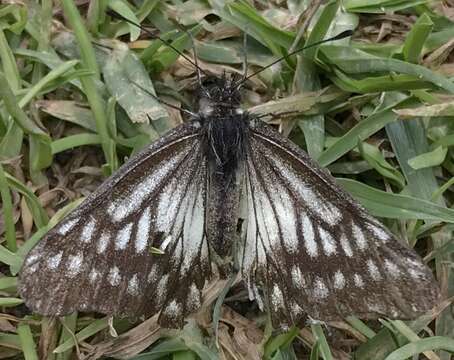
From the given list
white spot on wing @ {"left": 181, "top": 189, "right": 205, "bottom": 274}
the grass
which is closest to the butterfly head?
the grass

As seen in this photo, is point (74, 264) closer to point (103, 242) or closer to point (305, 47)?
point (103, 242)

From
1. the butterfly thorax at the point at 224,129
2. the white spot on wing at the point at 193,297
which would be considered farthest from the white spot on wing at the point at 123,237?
the butterfly thorax at the point at 224,129

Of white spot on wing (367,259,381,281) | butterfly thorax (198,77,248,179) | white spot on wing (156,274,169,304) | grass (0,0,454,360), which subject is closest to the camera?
white spot on wing (367,259,381,281)

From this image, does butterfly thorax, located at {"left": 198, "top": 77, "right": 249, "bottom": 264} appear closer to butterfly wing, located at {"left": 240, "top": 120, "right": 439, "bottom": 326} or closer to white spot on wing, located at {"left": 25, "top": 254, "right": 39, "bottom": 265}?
butterfly wing, located at {"left": 240, "top": 120, "right": 439, "bottom": 326}

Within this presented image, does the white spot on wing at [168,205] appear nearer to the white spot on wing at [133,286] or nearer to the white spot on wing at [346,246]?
the white spot on wing at [133,286]

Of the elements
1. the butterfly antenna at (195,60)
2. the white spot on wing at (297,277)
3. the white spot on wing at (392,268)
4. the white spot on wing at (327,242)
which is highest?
the butterfly antenna at (195,60)

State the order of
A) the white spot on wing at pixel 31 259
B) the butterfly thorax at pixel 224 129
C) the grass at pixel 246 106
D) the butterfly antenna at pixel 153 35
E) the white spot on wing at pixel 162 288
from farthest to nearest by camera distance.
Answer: the butterfly antenna at pixel 153 35, the grass at pixel 246 106, the butterfly thorax at pixel 224 129, the white spot on wing at pixel 162 288, the white spot on wing at pixel 31 259

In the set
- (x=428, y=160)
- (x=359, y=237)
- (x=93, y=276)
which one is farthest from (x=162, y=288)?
(x=428, y=160)

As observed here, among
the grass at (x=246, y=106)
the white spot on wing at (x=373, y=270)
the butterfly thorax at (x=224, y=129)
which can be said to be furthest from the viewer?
the grass at (x=246, y=106)
